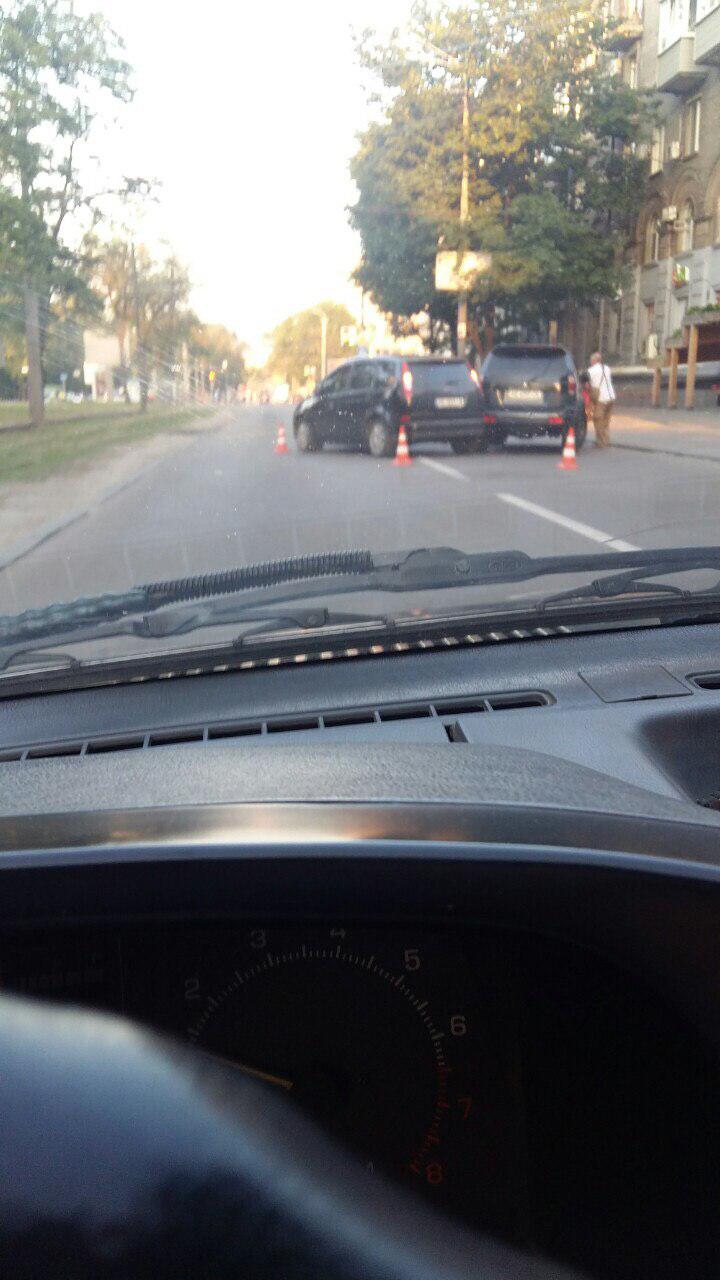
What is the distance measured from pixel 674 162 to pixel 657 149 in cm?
31

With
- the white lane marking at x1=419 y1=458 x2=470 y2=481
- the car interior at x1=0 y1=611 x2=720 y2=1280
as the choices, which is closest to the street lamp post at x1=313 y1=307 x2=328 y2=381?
the white lane marking at x1=419 y1=458 x2=470 y2=481

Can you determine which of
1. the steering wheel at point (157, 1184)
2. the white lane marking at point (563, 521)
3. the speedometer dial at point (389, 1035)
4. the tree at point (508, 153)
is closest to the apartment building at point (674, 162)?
the tree at point (508, 153)

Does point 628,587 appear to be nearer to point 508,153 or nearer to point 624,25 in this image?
point 624,25

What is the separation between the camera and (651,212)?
1395 centimetres

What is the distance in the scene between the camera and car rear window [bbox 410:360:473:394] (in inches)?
806

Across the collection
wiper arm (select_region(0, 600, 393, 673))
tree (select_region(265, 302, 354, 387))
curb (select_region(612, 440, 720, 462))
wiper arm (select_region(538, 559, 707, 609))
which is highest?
tree (select_region(265, 302, 354, 387))

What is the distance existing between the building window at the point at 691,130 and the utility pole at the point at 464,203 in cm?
216

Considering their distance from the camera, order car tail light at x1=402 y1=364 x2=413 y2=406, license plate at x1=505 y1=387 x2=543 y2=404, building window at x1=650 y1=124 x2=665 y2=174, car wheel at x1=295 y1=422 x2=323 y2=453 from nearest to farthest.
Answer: building window at x1=650 y1=124 x2=665 y2=174
car tail light at x1=402 y1=364 x2=413 y2=406
license plate at x1=505 y1=387 x2=543 y2=404
car wheel at x1=295 y1=422 x2=323 y2=453

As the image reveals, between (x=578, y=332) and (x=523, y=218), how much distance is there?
727 centimetres

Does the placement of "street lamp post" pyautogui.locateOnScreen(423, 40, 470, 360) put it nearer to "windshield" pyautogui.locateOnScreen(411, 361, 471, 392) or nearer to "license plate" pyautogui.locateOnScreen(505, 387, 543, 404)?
"windshield" pyautogui.locateOnScreen(411, 361, 471, 392)

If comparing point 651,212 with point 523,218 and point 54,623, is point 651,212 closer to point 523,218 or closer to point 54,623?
point 523,218

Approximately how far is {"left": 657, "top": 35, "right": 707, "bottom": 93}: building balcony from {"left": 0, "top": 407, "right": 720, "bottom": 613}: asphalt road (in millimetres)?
3199

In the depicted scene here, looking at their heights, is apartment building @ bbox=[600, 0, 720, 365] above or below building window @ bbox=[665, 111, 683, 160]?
below

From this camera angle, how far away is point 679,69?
8.84 meters
